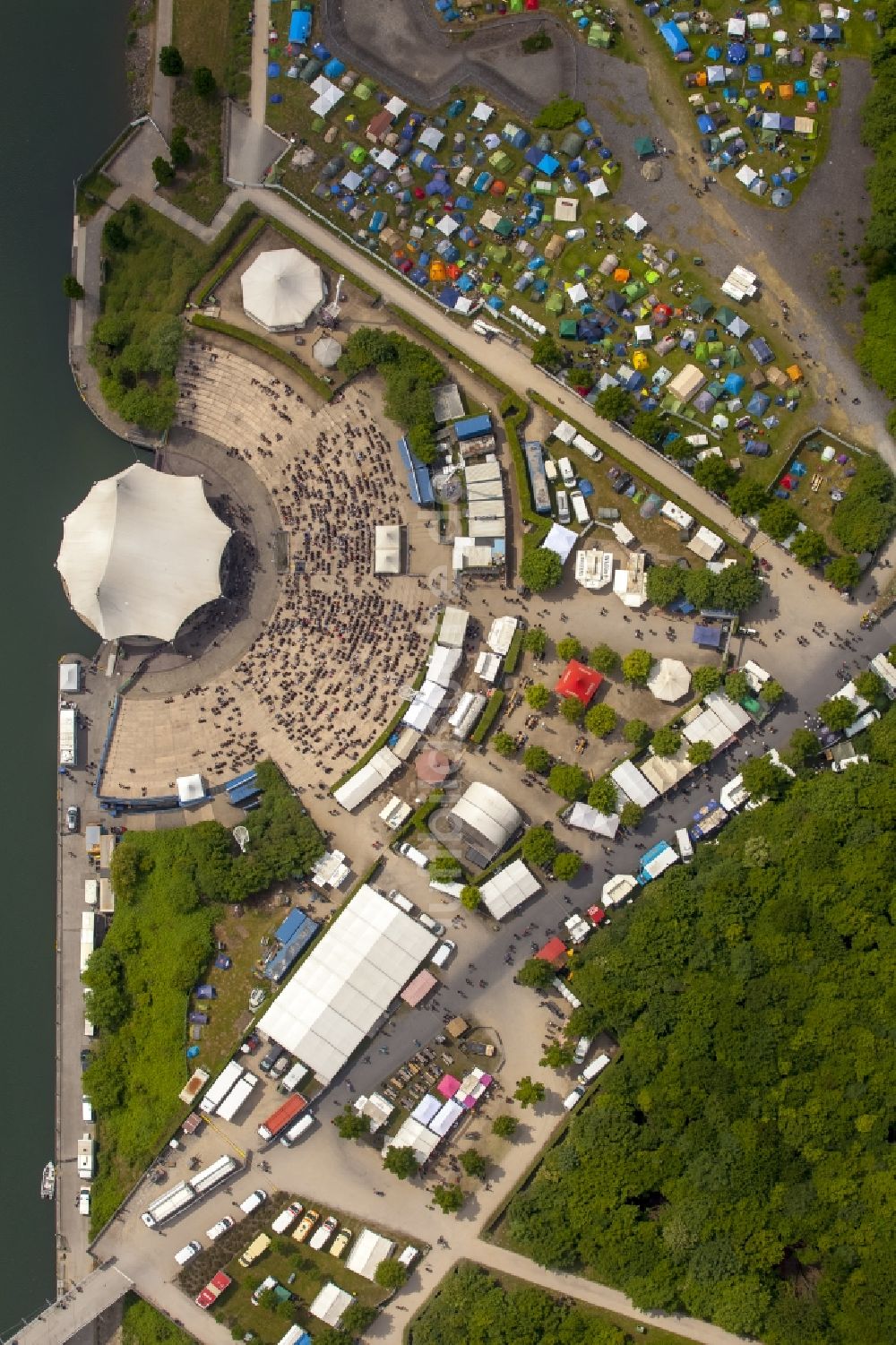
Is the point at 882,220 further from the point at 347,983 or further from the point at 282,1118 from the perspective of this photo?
the point at 282,1118

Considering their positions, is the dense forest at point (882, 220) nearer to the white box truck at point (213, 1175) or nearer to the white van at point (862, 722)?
the white van at point (862, 722)

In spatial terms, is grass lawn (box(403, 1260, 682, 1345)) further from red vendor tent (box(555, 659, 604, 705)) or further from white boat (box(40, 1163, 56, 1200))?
red vendor tent (box(555, 659, 604, 705))

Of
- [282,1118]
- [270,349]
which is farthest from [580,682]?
[282,1118]

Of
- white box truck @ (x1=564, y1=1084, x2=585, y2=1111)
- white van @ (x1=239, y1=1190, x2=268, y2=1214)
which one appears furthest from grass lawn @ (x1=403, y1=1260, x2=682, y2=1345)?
white van @ (x1=239, y1=1190, x2=268, y2=1214)

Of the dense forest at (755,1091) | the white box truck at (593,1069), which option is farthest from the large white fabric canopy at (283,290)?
the white box truck at (593,1069)

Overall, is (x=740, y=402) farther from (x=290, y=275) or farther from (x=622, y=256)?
(x=290, y=275)

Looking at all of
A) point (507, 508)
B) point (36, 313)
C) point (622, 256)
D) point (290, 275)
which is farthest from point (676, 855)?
point (36, 313)
